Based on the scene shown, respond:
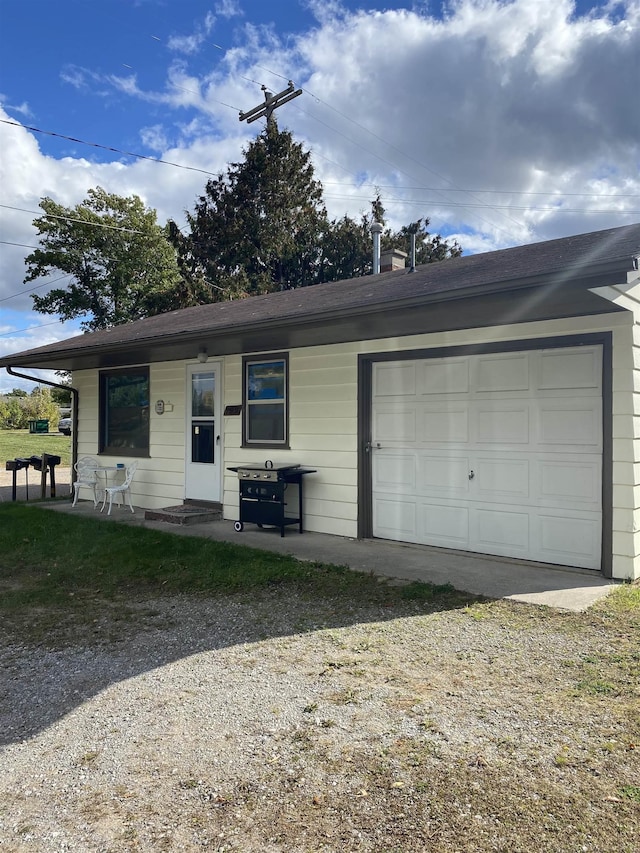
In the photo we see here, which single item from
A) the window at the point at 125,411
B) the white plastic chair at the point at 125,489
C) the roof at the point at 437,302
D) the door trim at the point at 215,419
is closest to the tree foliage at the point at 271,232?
the window at the point at 125,411

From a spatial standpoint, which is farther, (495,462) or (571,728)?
(495,462)

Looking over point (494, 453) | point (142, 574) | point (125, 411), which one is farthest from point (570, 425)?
point (125, 411)

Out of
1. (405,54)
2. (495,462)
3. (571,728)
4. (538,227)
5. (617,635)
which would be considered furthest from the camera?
(538,227)

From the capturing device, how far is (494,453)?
5.78 m

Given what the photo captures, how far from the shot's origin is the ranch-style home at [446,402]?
193 inches

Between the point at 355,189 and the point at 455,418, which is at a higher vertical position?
the point at 355,189

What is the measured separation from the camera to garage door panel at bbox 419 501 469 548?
6.01 metres

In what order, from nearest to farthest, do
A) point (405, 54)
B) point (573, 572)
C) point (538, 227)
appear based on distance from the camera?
point (573, 572) < point (405, 54) < point (538, 227)

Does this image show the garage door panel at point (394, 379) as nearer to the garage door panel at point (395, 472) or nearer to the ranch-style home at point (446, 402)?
the ranch-style home at point (446, 402)

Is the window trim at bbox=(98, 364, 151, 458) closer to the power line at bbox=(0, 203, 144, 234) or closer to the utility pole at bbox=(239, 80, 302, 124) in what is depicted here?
the power line at bbox=(0, 203, 144, 234)

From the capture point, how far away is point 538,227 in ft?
68.0

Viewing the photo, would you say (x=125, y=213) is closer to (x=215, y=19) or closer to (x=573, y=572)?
(x=215, y=19)

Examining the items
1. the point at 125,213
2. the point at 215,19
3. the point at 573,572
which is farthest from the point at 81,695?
the point at 125,213

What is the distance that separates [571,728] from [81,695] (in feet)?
7.76
